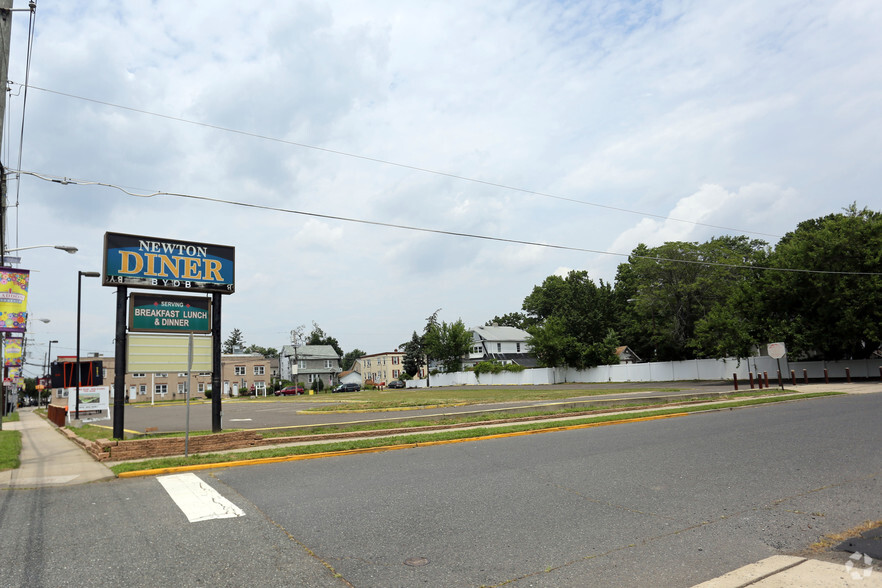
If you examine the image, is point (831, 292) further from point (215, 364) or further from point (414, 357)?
point (414, 357)

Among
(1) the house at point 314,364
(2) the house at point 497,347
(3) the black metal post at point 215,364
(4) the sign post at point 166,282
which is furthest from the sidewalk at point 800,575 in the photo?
(1) the house at point 314,364

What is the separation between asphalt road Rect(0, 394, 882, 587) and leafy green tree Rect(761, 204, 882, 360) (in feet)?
94.2

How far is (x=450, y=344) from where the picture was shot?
7788 centimetres

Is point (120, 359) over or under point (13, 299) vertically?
under

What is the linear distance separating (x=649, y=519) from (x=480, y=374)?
64.8 metres

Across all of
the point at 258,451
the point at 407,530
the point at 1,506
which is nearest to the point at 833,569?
the point at 407,530

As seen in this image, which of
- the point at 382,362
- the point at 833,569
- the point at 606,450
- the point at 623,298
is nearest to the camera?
the point at 833,569

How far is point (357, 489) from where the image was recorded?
805 cm

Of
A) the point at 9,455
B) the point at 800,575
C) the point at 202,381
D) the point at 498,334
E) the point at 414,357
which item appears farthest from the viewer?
the point at 414,357

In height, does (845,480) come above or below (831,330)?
below

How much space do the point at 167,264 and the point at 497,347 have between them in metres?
Answer: 78.1

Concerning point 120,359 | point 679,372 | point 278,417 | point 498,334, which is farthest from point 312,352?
point 120,359

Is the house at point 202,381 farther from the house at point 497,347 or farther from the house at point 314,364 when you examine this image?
the house at point 497,347

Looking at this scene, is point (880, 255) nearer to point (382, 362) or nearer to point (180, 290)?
point (180, 290)
